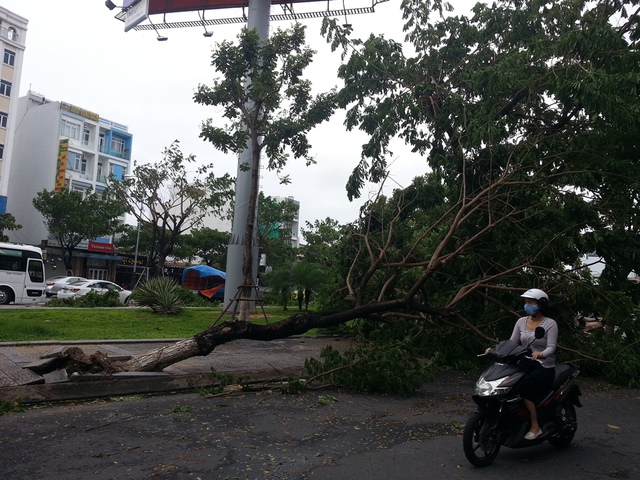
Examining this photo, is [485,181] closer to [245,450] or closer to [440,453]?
[440,453]

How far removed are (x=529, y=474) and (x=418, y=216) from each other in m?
10.5

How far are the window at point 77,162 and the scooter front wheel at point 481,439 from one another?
50.1 m

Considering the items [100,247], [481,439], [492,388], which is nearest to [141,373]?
[481,439]

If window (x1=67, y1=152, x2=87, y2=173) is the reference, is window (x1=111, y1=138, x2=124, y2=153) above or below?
above

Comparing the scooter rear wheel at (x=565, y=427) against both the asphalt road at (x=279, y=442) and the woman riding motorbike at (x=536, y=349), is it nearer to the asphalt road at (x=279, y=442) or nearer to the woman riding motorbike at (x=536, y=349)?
the asphalt road at (x=279, y=442)

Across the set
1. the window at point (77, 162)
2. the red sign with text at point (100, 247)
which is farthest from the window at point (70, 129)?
the red sign with text at point (100, 247)

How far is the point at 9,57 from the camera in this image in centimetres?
4159

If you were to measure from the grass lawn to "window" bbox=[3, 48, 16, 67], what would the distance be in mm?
30885

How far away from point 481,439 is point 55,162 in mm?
49542

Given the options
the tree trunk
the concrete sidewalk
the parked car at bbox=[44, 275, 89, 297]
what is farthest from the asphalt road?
the parked car at bbox=[44, 275, 89, 297]

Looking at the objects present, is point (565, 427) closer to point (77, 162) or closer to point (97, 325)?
point (97, 325)

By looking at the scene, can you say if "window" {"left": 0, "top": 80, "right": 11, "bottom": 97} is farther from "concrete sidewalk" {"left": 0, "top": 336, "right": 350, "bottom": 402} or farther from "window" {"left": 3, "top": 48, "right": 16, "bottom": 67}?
"concrete sidewalk" {"left": 0, "top": 336, "right": 350, "bottom": 402}

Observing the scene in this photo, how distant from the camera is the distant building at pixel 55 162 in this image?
47250mm

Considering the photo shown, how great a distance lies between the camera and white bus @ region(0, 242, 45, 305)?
24844mm
